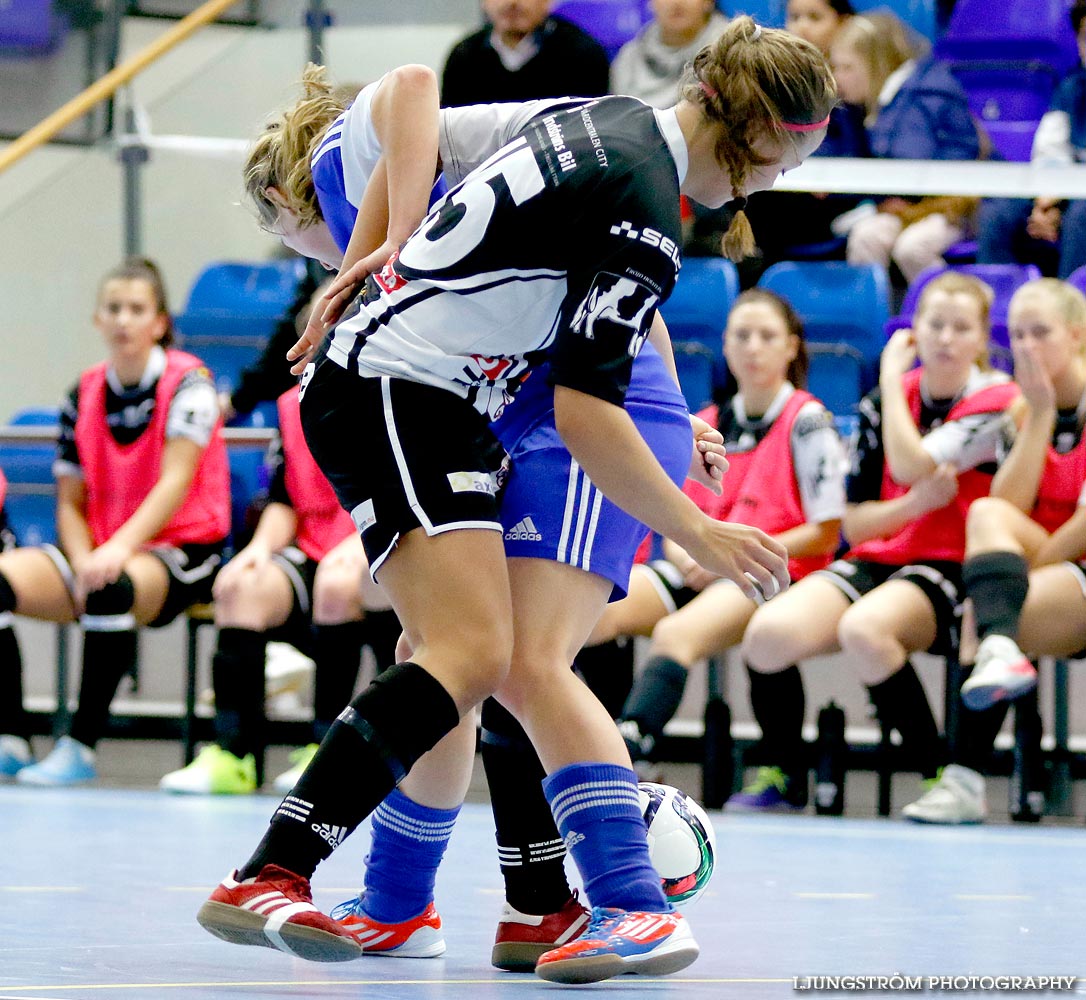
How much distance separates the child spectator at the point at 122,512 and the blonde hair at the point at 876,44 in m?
2.96

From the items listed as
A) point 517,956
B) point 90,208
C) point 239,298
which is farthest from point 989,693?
point 90,208

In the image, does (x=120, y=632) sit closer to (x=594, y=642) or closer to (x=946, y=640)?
(x=594, y=642)

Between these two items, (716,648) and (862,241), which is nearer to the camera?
(716,648)

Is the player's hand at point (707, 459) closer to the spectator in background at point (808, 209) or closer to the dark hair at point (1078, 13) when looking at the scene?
the spectator in background at point (808, 209)

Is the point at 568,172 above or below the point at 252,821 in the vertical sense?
above

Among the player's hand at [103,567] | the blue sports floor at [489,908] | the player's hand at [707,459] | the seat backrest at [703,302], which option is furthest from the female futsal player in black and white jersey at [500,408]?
the seat backrest at [703,302]

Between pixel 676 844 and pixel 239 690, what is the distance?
3071 millimetres

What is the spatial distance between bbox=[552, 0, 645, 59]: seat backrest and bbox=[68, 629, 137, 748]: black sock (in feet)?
13.1

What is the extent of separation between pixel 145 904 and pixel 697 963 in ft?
3.41

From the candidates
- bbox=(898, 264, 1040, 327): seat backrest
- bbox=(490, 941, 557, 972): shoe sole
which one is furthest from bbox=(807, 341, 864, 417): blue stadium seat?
bbox=(490, 941, 557, 972): shoe sole

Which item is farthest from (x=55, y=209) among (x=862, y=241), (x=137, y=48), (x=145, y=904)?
(x=145, y=904)

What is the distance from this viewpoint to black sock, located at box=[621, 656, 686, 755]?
196 inches

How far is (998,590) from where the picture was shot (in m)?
4.83

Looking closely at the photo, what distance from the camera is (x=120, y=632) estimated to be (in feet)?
18.7
